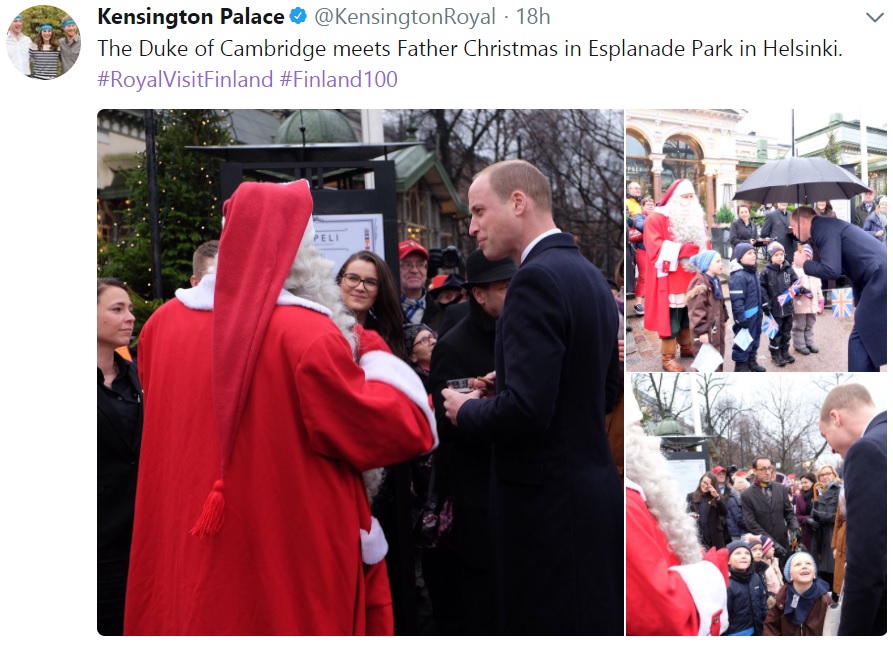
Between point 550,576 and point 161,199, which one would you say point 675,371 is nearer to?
point 550,576

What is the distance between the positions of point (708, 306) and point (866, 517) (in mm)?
960

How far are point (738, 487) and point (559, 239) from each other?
3.90 ft

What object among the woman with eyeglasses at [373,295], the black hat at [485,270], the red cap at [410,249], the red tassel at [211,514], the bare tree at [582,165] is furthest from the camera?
the bare tree at [582,165]

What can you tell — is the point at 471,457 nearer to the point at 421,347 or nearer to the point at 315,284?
the point at 421,347

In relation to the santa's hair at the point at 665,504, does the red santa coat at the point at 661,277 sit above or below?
above

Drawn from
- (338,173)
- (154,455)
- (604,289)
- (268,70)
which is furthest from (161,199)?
(604,289)

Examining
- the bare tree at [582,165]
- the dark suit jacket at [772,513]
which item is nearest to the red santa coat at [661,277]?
the dark suit jacket at [772,513]

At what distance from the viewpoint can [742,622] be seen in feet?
10.9

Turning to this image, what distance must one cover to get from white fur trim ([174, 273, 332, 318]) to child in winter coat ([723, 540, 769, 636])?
1.77 m

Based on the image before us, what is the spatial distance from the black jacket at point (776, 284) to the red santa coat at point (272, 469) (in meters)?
1.43

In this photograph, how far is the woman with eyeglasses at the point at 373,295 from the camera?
4.02 metres

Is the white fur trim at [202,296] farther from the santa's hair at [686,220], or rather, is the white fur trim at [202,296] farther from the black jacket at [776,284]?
the black jacket at [776,284]

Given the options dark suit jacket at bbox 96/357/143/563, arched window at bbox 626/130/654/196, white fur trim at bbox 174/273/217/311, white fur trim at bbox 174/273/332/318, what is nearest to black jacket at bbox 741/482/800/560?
arched window at bbox 626/130/654/196

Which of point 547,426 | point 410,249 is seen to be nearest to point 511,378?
point 547,426
